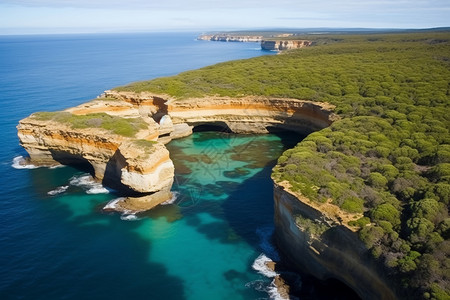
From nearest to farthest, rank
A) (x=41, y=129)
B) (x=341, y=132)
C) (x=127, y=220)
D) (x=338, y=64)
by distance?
1. (x=127, y=220)
2. (x=341, y=132)
3. (x=41, y=129)
4. (x=338, y=64)

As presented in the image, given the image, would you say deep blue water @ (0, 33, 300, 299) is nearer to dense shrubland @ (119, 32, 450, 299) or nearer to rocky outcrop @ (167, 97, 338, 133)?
rocky outcrop @ (167, 97, 338, 133)

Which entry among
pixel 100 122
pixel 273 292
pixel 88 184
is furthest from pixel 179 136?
pixel 273 292

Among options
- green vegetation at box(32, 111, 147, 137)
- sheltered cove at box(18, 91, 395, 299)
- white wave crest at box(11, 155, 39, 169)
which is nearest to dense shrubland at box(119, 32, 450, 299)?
sheltered cove at box(18, 91, 395, 299)

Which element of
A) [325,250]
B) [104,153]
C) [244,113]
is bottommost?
[325,250]

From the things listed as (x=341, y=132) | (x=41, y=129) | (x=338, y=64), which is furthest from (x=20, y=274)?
(x=338, y=64)

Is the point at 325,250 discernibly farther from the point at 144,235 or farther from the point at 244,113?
the point at 244,113

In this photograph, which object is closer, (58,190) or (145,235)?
(145,235)

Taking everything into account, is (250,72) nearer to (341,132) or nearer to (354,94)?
(354,94)
